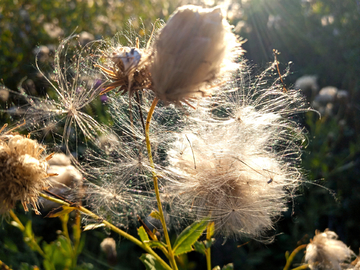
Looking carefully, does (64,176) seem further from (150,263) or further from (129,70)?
(129,70)

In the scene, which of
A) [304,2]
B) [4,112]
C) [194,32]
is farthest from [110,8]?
[194,32]

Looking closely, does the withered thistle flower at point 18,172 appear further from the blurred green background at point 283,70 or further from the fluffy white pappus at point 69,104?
the blurred green background at point 283,70

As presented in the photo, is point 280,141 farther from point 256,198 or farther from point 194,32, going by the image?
point 194,32

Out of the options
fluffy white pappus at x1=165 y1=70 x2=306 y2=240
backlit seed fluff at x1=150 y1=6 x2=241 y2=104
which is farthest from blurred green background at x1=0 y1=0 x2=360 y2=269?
backlit seed fluff at x1=150 y1=6 x2=241 y2=104

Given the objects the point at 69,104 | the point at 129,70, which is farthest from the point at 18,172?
the point at 129,70

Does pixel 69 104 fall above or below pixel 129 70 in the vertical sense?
below

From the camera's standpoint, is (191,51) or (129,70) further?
(129,70)

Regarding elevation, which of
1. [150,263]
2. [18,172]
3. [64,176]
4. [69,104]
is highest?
[69,104]

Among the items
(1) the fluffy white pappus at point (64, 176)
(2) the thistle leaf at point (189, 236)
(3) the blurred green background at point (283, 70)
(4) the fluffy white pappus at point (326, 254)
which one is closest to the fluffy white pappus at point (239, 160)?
(2) the thistle leaf at point (189, 236)

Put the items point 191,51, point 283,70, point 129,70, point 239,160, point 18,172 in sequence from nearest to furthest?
point 191,51, point 129,70, point 18,172, point 239,160, point 283,70
